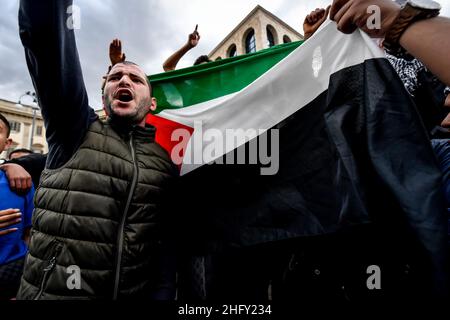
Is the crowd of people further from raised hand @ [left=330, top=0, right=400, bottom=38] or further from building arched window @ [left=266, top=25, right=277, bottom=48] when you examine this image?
building arched window @ [left=266, top=25, right=277, bottom=48]

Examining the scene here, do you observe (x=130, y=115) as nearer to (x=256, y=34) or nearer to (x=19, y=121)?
(x=256, y=34)

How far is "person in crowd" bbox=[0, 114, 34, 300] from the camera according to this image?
5.36ft

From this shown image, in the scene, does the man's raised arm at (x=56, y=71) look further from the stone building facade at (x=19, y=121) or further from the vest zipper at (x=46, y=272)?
the stone building facade at (x=19, y=121)

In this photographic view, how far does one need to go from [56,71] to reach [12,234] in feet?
4.82

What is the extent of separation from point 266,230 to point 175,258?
0.68 metres

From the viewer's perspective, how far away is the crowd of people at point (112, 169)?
938 mm

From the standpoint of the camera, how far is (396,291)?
1.03 meters

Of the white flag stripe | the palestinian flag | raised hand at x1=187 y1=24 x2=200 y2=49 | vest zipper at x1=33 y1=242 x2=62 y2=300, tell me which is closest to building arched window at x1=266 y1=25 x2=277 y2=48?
raised hand at x1=187 y1=24 x2=200 y2=49

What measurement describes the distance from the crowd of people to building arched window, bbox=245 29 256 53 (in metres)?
16.3

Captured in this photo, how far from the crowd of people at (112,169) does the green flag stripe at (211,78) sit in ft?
2.12

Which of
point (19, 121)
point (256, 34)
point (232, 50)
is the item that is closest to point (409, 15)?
point (256, 34)

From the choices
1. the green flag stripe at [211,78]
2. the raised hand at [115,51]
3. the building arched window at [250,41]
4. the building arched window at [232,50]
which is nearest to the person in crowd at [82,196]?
the green flag stripe at [211,78]
